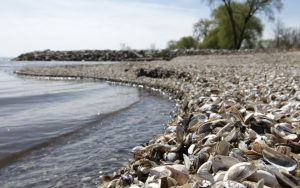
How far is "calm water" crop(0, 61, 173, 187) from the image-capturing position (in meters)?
4.66

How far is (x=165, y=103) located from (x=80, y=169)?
6.15 meters

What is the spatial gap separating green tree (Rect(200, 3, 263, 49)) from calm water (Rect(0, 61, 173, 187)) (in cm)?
3381

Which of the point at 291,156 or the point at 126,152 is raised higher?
the point at 291,156

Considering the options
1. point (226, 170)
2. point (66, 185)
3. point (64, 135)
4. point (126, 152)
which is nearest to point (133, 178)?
point (226, 170)

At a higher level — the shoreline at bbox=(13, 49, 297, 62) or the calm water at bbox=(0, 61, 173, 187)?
the calm water at bbox=(0, 61, 173, 187)

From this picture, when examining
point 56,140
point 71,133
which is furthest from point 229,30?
point 56,140

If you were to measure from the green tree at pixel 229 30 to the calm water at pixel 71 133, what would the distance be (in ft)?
111

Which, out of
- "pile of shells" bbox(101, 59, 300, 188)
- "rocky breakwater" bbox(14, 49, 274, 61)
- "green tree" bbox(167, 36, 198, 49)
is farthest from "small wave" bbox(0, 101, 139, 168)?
"green tree" bbox(167, 36, 198, 49)

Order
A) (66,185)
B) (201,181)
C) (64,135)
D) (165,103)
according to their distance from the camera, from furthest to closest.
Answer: (165,103) < (64,135) < (66,185) < (201,181)

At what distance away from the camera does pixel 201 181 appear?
2.50 meters

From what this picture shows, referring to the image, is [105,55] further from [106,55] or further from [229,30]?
[229,30]

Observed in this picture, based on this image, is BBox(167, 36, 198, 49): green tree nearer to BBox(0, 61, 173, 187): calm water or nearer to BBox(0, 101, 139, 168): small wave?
BBox(0, 61, 173, 187): calm water

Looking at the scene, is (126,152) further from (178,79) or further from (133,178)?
(178,79)

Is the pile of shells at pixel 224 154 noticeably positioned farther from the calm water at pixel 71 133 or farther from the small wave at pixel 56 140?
the small wave at pixel 56 140
